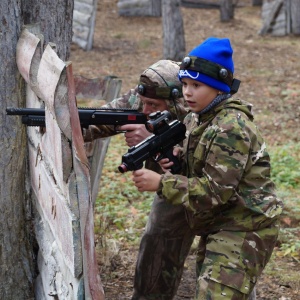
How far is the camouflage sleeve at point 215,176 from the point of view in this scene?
3.29m

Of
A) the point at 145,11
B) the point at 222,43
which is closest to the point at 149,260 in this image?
the point at 222,43

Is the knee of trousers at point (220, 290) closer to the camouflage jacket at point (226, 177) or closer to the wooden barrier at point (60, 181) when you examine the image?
the camouflage jacket at point (226, 177)

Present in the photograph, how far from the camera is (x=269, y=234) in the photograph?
3.50 meters

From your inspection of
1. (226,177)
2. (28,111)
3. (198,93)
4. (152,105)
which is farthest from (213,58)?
(28,111)

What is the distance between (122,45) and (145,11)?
3541mm

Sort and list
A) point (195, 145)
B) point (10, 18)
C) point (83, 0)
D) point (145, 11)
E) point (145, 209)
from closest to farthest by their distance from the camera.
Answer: point (195, 145)
point (10, 18)
point (145, 209)
point (83, 0)
point (145, 11)

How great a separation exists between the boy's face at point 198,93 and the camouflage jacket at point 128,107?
604 millimetres

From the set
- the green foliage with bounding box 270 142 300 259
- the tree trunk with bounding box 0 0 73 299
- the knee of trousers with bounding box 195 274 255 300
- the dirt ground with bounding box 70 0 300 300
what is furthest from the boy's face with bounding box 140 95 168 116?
the green foliage with bounding box 270 142 300 259

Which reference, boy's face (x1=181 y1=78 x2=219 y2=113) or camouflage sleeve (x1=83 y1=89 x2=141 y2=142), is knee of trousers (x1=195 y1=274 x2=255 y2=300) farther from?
camouflage sleeve (x1=83 y1=89 x2=141 y2=142)

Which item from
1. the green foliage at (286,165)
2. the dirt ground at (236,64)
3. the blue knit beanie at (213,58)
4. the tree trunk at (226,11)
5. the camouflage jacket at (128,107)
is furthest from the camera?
the tree trunk at (226,11)

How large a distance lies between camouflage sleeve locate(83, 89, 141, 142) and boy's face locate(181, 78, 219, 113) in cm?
80

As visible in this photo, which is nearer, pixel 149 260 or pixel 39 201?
pixel 39 201

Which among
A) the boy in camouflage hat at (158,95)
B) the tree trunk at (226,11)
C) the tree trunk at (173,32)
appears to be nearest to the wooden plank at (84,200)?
the boy in camouflage hat at (158,95)

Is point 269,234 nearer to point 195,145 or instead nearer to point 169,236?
point 195,145
